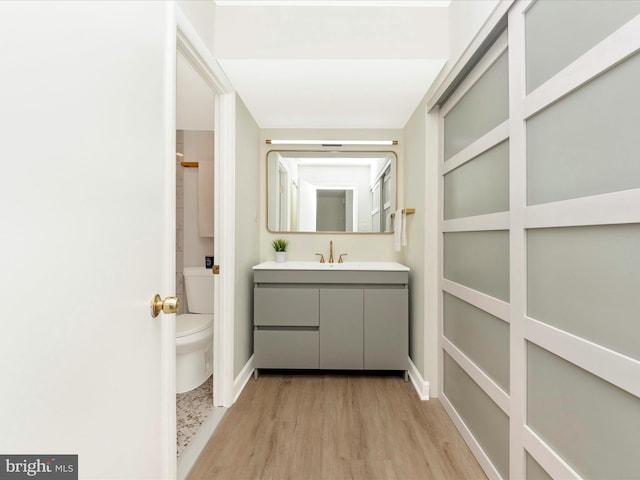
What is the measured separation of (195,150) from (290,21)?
164cm

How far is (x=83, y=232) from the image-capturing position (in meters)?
0.64

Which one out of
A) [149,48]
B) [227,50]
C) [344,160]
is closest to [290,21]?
[227,50]

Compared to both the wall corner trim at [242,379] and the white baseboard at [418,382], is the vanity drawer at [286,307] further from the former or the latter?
the white baseboard at [418,382]

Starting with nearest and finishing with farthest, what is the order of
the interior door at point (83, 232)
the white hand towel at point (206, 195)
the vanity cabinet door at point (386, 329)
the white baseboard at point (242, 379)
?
the interior door at point (83, 232)
the white baseboard at point (242, 379)
the vanity cabinet door at point (386, 329)
the white hand towel at point (206, 195)

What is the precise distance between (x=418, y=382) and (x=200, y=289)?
75.7 inches

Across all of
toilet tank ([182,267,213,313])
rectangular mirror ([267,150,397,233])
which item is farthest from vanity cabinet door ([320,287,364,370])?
toilet tank ([182,267,213,313])

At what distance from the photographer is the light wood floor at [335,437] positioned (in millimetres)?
1430

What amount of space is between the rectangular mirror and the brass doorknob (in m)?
1.92

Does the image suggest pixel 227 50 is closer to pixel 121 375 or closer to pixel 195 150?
pixel 195 150

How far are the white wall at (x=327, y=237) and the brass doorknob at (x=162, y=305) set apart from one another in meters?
1.92

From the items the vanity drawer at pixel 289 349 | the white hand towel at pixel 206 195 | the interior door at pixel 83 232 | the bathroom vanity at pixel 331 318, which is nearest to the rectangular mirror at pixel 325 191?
the white hand towel at pixel 206 195

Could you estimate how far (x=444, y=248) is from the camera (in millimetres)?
1954

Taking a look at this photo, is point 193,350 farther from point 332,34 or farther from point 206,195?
point 332,34

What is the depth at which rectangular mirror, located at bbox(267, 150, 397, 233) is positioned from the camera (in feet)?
9.30
